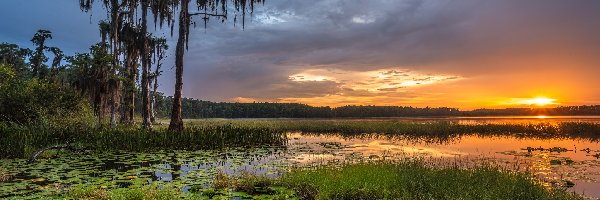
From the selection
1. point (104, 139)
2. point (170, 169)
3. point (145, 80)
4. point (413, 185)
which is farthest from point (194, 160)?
point (145, 80)

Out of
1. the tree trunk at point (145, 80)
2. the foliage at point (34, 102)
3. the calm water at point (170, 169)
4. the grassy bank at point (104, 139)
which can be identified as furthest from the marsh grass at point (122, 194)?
the tree trunk at point (145, 80)

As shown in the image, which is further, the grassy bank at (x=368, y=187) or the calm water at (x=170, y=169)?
the calm water at (x=170, y=169)

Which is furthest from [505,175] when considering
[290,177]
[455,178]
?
[290,177]

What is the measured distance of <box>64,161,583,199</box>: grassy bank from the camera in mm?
9773

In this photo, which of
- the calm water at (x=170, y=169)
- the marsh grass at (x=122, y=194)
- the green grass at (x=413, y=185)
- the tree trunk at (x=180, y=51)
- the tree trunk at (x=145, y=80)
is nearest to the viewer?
the marsh grass at (x=122, y=194)

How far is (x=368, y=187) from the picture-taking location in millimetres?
10609

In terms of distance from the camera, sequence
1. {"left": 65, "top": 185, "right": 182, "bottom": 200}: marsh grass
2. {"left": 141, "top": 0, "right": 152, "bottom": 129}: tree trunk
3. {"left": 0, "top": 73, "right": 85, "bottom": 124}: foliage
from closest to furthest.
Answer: {"left": 65, "top": 185, "right": 182, "bottom": 200}: marsh grass, {"left": 0, "top": 73, "right": 85, "bottom": 124}: foliage, {"left": 141, "top": 0, "right": 152, "bottom": 129}: tree trunk

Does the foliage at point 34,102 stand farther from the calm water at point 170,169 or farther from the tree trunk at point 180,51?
the calm water at point 170,169

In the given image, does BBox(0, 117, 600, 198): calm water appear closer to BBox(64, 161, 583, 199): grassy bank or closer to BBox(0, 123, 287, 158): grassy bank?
BBox(64, 161, 583, 199): grassy bank

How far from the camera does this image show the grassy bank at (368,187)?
32.1ft

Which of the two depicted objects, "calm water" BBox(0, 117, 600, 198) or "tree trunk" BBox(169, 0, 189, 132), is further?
"tree trunk" BBox(169, 0, 189, 132)

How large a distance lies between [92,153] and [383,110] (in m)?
173

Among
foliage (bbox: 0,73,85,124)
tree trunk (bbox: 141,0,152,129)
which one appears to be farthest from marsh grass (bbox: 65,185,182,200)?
tree trunk (bbox: 141,0,152,129)

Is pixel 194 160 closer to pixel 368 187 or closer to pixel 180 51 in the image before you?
pixel 368 187
